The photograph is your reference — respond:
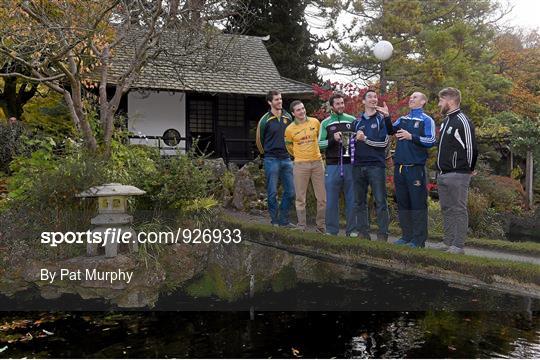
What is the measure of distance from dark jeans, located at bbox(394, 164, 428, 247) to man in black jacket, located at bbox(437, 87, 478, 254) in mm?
266

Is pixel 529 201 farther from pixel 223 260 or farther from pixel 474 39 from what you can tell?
pixel 223 260

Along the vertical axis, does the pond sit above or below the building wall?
below

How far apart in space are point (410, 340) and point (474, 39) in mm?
19379

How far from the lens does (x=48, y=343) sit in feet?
16.7

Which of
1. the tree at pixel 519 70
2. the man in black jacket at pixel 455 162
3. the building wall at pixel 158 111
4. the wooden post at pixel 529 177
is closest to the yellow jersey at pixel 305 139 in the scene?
the man in black jacket at pixel 455 162

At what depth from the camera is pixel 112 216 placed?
661 cm

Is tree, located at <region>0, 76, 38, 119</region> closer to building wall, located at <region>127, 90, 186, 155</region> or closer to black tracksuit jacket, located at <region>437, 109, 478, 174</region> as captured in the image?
building wall, located at <region>127, 90, 186, 155</region>

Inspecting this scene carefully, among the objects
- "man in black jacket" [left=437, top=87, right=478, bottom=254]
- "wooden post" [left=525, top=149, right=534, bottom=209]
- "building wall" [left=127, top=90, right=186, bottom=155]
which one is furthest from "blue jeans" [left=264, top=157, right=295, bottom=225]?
"wooden post" [left=525, top=149, right=534, bottom=209]

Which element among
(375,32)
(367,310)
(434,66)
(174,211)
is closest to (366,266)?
(367,310)

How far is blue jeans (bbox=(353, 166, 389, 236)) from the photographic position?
6605mm

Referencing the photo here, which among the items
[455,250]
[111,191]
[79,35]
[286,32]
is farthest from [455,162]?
[286,32]

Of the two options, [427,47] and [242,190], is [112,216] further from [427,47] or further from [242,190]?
[427,47]

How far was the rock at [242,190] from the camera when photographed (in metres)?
11.1

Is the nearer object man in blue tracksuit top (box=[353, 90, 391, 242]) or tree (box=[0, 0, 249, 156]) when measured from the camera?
man in blue tracksuit top (box=[353, 90, 391, 242])
